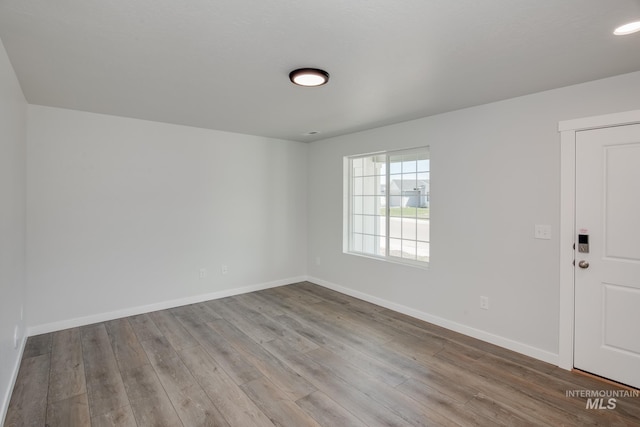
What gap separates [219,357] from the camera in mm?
2869

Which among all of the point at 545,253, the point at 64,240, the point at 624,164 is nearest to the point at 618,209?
the point at 624,164

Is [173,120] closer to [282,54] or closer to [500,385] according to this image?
[282,54]

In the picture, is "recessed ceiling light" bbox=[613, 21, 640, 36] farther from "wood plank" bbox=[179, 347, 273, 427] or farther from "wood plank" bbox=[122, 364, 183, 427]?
"wood plank" bbox=[122, 364, 183, 427]

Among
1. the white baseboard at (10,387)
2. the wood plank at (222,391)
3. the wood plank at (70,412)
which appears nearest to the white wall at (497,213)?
the wood plank at (222,391)

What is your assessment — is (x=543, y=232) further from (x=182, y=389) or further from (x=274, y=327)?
(x=182, y=389)

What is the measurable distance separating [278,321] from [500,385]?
2280mm

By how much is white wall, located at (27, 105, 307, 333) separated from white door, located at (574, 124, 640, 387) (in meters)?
3.85

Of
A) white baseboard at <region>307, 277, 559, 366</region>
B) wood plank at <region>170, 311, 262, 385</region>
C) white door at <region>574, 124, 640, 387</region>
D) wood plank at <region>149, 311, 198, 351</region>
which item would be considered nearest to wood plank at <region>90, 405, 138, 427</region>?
wood plank at <region>170, 311, 262, 385</region>

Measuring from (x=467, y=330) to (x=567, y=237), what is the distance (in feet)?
4.40

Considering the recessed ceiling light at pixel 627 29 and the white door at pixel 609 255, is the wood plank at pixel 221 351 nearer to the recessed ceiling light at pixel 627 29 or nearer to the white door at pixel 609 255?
the white door at pixel 609 255

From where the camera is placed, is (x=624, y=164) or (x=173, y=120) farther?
(x=173, y=120)

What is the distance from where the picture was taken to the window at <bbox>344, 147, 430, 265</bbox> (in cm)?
390

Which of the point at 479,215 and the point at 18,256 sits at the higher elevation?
the point at 479,215

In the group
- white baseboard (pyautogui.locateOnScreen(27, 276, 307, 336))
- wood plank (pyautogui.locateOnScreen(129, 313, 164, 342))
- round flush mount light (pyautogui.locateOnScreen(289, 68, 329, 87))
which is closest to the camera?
round flush mount light (pyautogui.locateOnScreen(289, 68, 329, 87))
